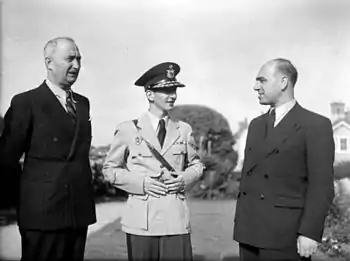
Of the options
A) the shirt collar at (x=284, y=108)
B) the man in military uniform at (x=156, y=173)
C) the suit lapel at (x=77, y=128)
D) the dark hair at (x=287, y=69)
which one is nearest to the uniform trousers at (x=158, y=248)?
the man in military uniform at (x=156, y=173)

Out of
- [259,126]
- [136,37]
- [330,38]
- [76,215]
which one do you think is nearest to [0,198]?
[76,215]

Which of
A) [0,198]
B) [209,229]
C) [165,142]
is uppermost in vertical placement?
[165,142]

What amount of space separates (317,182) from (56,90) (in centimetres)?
169

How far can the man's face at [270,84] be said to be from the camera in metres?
3.02

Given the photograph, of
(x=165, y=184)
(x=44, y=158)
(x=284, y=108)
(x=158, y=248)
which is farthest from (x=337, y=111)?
(x=44, y=158)

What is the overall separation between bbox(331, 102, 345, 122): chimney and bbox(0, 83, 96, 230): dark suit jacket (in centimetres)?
180

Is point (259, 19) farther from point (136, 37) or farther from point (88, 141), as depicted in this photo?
point (88, 141)

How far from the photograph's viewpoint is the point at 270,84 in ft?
9.96

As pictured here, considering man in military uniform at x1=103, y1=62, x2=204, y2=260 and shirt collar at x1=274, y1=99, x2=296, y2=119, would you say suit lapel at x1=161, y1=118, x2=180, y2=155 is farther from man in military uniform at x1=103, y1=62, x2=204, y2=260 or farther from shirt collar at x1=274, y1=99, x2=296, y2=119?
shirt collar at x1=274, y1=99, x2=296, y2=119

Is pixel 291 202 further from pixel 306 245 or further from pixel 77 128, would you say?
pixel 77 128

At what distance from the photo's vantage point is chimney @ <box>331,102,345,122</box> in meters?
3.48

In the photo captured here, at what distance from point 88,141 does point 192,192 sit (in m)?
0.88

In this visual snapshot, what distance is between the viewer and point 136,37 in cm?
348

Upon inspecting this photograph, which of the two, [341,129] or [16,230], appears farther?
[341,129]
